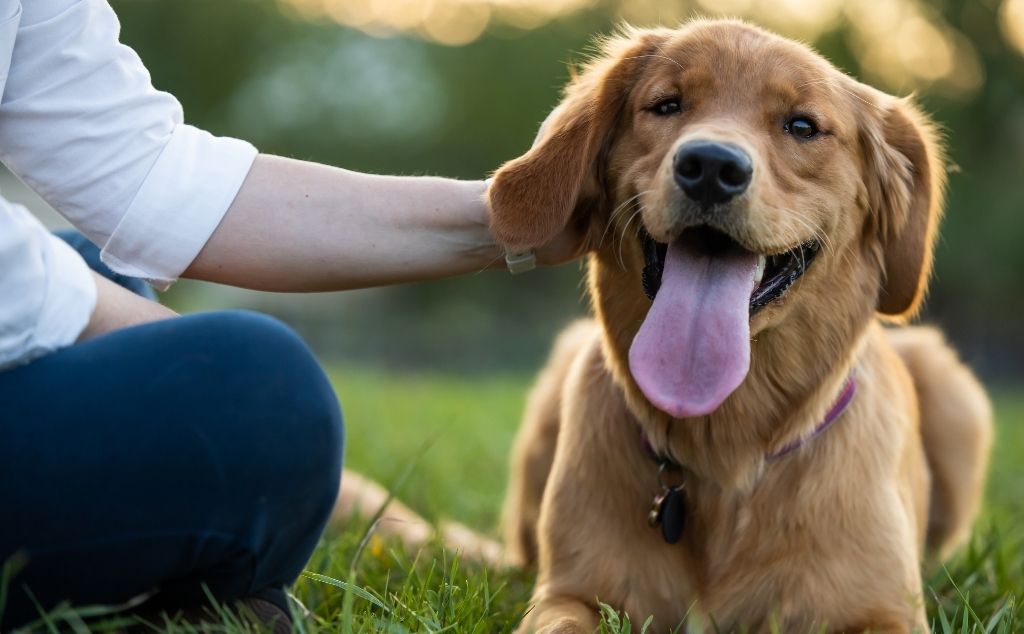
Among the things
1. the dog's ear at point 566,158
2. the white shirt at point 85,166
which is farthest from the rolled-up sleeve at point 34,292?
the dog's ear at point 566,158

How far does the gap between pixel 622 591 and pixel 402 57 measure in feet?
87.8

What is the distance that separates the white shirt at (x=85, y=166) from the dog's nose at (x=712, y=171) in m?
0.94

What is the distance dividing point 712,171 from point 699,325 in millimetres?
352

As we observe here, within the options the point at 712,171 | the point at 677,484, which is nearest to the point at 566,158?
the point at 712,171

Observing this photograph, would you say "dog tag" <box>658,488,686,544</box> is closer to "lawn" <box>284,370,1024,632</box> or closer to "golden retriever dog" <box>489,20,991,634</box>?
"golden retriever dog" <box>489,20,991,634</box>

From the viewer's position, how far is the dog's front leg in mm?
2553

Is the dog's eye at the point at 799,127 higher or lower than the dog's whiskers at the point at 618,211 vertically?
higher

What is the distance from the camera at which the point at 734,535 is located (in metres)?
2.78

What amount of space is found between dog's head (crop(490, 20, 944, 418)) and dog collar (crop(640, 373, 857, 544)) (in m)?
0.20

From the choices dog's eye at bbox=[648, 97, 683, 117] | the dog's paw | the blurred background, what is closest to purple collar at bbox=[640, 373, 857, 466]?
the dog's paw

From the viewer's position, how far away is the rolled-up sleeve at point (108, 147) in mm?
2076

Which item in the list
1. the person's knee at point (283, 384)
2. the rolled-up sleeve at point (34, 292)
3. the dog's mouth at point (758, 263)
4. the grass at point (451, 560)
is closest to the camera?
the rolled-up sleeve at point (34, 292)

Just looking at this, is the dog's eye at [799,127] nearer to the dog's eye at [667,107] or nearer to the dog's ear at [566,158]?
the dog's eye at [667,107]

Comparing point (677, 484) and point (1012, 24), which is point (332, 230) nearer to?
point (677, 484)
